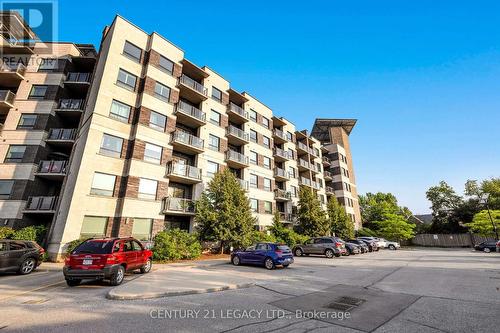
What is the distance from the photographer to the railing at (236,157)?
27.1 metres

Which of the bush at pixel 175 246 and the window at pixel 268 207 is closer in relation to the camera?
the bush at pixel 175 246

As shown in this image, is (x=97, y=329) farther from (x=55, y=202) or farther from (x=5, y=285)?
(x=55, y=202)

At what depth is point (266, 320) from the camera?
545cm

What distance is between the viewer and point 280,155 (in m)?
35.1

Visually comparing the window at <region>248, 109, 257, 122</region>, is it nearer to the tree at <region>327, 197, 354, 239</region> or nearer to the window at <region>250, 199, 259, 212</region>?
the window at <region>250, 199, 259, 212</region>

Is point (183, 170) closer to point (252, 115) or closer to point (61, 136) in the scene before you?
point (61, 136)

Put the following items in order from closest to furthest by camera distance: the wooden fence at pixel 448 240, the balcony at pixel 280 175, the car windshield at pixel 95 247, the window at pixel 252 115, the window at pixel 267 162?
the car windshield at pixel 95 247, the window at pixel 267 162, the window at pixel 252 115, the balcony at pixel 280 175, the wooden fence at pixel 448 240

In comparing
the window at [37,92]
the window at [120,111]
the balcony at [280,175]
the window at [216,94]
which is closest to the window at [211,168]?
the window at [216,94]

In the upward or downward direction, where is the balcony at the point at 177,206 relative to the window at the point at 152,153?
downward

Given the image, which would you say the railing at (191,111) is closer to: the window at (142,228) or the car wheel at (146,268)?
the window at (142,228)

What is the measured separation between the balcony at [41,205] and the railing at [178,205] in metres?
8.55

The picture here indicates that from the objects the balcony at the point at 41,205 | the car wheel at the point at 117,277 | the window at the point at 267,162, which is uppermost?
the window at the point at 267,162

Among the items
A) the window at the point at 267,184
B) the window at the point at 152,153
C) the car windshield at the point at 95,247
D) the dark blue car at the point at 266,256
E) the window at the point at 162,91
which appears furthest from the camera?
the window at the point at 267,184

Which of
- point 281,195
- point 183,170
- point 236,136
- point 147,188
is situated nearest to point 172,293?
point 147,188
